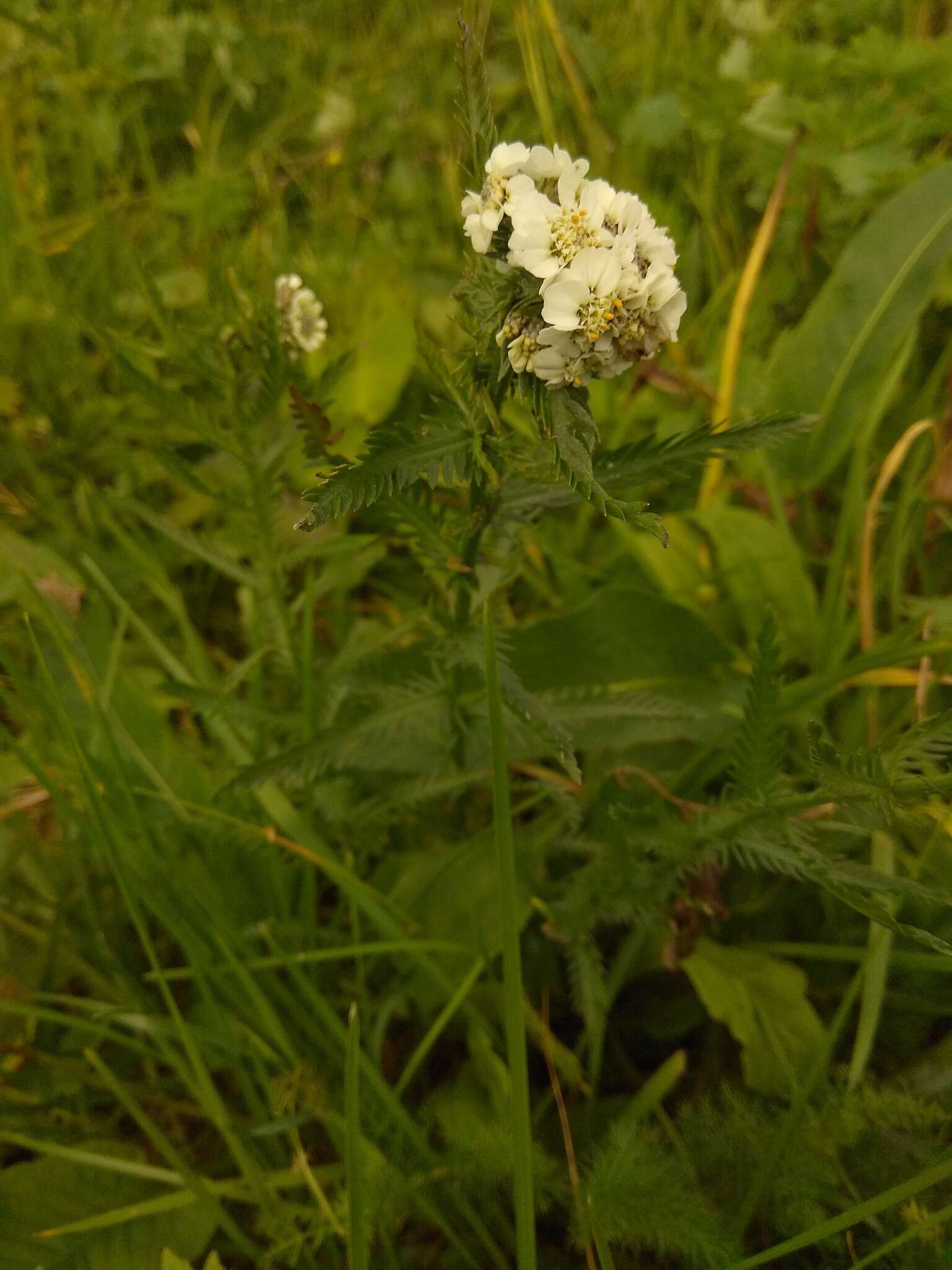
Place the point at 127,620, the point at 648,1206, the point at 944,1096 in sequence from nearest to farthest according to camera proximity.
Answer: the point at 648,1206
the point at 944,1096
the point at 127,620

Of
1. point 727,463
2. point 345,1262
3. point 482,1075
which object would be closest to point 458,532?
point 482,1075

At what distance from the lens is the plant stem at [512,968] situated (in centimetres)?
69

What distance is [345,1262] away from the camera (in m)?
0.91

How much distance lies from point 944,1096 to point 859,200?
63.0 inches

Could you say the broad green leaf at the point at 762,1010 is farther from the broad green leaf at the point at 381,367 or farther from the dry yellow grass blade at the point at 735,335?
the broad green leaf at the point at 381,367

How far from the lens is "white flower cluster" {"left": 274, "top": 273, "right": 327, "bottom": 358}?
112 centimetres

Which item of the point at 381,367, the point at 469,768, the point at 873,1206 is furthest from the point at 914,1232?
the point at 381,367

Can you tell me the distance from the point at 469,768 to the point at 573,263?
0.65 m

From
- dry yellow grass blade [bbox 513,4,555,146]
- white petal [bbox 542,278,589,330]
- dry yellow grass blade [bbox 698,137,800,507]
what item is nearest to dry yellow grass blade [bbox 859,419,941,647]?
dry yellow grass blade [bbox 698,137,800,507]

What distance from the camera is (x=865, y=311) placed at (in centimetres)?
149

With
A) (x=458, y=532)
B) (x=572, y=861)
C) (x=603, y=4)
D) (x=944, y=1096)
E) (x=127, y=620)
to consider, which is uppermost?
(x=603, y=4)

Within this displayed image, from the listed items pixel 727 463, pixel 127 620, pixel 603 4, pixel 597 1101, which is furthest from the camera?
pixel 603 4

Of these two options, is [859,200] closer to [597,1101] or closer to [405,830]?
[405,830]

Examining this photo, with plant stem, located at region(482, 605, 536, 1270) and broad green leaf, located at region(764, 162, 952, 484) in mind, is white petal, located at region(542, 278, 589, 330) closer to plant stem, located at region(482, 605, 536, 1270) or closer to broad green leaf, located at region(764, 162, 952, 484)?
plant stem, located at region(482, 605, 536, 1270)
